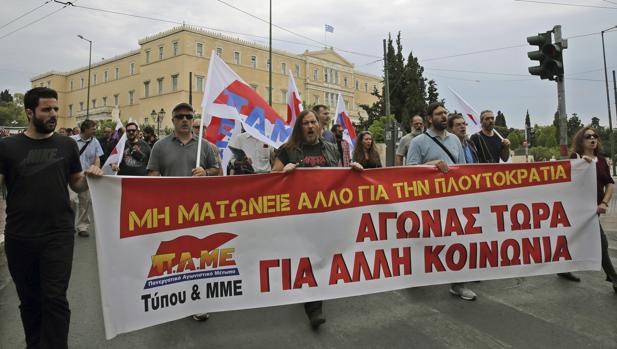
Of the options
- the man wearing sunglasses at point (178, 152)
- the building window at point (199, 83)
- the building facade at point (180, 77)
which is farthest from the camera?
the building window at point (199, 83)

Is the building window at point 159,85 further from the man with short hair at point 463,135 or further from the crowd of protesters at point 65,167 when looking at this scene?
the man with short hair at point 463,135

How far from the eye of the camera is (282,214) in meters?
3.60

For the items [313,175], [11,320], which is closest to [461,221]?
[313,175]

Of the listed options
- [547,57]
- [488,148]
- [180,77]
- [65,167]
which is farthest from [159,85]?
[65,167]

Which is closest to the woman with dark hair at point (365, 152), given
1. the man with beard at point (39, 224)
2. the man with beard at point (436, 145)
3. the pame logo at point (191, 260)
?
the man with beard at point (436, 145)

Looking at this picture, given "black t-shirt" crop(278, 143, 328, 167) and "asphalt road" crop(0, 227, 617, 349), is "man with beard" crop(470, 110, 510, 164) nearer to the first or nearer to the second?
"asphalt road" crop(0, 227, 617, 349)

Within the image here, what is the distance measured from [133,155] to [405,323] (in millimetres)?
5085

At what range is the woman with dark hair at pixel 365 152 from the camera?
6574mm

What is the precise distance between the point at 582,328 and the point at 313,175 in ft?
8.08

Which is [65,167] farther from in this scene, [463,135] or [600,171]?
[600,171]

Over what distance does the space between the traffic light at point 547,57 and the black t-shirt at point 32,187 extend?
8205 millimetres

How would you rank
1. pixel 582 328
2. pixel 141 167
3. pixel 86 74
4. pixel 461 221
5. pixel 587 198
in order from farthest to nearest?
pixel 86 74 → pixel 141 167 → pixel 587 198 → pixel 461 221 → pixel 582 328

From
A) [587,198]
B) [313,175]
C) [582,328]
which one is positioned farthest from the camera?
[587,198]

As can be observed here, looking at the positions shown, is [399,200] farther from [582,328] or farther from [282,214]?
[582,328]
